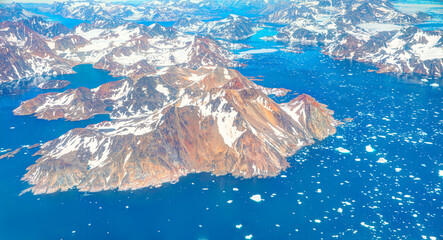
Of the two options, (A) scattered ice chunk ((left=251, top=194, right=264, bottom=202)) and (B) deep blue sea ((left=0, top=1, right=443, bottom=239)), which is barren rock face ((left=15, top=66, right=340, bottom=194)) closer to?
(B) deep blue sea ((left=0, top=1, right=443, bottom=239))

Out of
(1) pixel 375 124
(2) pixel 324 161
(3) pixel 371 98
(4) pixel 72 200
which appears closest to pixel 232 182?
(2) pixel 324 161

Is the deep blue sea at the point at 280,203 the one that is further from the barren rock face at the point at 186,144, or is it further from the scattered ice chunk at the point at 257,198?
the barren rock face at the point at 186,144

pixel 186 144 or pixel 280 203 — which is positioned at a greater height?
pixel 186 144

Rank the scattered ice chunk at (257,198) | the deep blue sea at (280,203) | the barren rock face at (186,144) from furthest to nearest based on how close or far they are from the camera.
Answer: the barren rock face at (186,144)
the scattered ice chunk at (257,198)
the deep blue sea at (280,203)

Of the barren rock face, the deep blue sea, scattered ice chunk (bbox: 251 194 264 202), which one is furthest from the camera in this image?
the barren rock face

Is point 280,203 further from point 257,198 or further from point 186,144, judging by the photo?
point 186,144

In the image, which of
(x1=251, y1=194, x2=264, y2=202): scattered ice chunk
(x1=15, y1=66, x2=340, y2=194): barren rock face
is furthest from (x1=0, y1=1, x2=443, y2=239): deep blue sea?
(x1=15, y1=66, x2=340, y2=194): barren rock face

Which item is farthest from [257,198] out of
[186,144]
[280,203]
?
[186,144]

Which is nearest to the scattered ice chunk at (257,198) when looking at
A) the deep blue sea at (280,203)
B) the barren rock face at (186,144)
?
the deep blue sea at (280,203)
